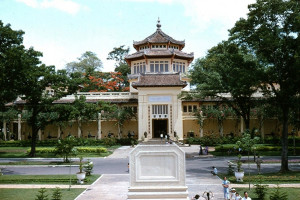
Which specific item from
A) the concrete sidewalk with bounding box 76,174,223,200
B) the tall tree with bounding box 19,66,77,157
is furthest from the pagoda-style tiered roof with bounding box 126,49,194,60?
the concrete sidewalk with bounding box 76,174,223,200

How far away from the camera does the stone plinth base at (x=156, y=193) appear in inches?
427

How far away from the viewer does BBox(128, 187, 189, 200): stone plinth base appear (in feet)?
35.6

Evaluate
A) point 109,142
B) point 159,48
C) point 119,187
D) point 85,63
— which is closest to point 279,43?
point 119,187

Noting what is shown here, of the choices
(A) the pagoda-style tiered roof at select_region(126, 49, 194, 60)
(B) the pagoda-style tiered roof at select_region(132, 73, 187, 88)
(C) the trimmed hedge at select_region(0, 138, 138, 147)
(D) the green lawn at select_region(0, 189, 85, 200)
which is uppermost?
(A) the pagoda-style tiered roof at select_region(126, 49, 194, 60)

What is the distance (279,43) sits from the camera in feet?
68.4

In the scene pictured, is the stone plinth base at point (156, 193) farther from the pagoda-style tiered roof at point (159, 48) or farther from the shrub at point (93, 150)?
the pagoda-style tiered roof at point (159, 48)

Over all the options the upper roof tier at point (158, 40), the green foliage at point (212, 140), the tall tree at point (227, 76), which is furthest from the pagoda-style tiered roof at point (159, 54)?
the green foliage at point (212, 140)

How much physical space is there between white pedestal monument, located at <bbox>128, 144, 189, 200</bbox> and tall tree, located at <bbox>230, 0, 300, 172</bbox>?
1359cm

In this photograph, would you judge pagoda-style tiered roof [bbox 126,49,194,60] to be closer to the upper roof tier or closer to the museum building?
the museum building

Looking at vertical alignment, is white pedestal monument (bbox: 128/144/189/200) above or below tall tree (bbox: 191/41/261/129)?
below

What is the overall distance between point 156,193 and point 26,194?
28.6ft

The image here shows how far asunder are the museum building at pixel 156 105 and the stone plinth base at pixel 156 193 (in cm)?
3211

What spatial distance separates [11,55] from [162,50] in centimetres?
2873

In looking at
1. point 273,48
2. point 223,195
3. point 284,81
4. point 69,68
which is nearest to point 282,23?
point 273,48
